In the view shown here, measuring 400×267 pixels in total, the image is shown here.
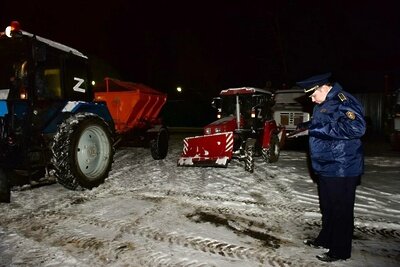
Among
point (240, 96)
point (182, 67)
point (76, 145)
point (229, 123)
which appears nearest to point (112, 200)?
point (76, 145)

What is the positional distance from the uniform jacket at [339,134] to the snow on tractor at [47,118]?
3614 mm

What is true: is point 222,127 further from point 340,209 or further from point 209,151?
point 340,209

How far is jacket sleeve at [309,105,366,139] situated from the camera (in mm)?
2833

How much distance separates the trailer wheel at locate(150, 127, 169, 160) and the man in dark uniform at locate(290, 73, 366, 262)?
6.17 meters

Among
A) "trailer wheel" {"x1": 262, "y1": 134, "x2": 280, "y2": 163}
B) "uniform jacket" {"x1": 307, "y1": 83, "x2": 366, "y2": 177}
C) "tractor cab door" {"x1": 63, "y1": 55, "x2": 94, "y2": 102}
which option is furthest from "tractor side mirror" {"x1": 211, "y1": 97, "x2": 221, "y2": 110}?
"uniform jacket" {"x1": 307, "y1": 83, "x2": 366, "y2": 177}

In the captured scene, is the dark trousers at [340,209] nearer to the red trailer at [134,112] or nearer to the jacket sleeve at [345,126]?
the jacket sleeve at [345,126]

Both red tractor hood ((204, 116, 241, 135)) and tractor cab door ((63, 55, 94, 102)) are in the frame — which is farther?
red tractor hood ((204, 116, 241, 135))

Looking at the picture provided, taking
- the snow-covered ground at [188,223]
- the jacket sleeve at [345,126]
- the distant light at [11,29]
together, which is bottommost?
the snow-covered ground at [188,223]

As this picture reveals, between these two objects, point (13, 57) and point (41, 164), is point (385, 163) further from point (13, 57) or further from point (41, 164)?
point (13, 57)

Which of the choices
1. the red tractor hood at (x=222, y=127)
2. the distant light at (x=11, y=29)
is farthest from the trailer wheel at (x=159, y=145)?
the distant light at (x=11, y=29)

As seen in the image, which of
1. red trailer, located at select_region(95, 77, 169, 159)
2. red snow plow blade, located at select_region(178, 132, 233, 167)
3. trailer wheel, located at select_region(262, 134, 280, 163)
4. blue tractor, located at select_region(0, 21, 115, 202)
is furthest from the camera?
trailer wheel, located at select_region(262, 134, 280, 163)

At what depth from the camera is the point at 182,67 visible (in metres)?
30.5

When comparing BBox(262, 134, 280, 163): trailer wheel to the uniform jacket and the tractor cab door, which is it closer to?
the tractor cab door

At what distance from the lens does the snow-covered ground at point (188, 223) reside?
10.6 feet
